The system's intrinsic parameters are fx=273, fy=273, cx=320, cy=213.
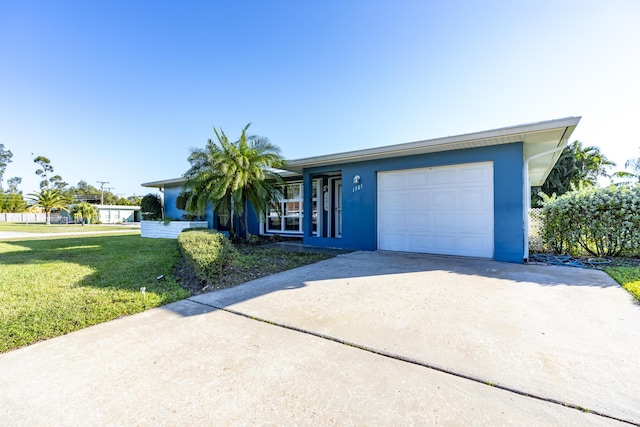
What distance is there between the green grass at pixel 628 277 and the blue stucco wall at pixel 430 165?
1.51 metres

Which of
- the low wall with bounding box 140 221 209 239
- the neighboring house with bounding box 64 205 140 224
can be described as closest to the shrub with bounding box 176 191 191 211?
the low wall with bounding box 140 221 209 239

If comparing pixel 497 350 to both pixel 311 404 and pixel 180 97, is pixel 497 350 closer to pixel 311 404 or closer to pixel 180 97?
pixel 311 404

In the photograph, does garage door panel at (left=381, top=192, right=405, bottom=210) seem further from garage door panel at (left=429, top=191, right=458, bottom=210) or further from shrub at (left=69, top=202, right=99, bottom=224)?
shrub at (left=69, top=202, right=99, bottom=224)

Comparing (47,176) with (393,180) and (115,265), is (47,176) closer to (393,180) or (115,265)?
(115,265)

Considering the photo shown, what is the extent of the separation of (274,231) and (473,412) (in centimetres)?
1152

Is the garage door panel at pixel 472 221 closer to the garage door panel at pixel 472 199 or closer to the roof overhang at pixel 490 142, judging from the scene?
the garage door panel at pixel 472 199

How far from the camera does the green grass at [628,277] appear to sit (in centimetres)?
409

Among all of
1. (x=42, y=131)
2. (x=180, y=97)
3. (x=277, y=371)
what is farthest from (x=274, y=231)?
(x=42, y=131)

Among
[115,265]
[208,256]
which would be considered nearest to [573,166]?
[208,256]

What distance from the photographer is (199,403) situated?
181cm

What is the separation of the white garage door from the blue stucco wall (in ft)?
0.64

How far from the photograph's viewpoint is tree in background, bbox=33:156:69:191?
51531 mm

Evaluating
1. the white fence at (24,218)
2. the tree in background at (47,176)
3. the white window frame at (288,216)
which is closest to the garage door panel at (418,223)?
the white window frame at (288,216)

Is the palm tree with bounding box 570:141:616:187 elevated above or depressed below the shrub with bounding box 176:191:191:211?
above
